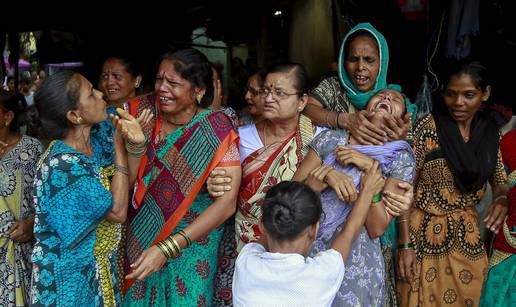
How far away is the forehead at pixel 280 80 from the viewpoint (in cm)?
272

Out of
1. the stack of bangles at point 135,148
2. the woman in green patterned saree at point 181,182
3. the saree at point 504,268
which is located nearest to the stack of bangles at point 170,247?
the woman in green patterned saree at point 181,182

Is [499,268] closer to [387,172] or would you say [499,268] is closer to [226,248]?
[387,172]

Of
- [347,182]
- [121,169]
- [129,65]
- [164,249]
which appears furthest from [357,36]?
[164,249]

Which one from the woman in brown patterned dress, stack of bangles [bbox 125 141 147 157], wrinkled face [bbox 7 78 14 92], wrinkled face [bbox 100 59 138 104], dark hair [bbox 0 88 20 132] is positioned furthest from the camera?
wrinkled face [bbox 7 78 14 92]

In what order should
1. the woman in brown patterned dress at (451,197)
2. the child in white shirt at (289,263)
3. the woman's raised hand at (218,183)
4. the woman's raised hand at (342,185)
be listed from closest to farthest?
the child in white shirt at (289,263)
the woman's raised hand at (342,185)
the woman's raised hand at (218,183)
the woman in brown patterned dress at (451,197)

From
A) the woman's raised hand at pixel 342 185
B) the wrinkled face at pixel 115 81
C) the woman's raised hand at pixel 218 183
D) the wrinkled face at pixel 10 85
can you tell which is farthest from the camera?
the wrinkled face at pixel 10 85

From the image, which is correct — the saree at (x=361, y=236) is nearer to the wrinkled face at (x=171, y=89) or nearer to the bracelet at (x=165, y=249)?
the bracelet at (x=165, y=249)

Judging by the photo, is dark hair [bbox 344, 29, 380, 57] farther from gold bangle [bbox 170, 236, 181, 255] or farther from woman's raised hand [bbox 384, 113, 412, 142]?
gold bangle [bbox 170, 236, 181, 255]

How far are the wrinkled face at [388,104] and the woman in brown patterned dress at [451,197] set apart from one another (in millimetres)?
668

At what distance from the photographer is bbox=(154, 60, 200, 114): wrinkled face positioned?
2678mm

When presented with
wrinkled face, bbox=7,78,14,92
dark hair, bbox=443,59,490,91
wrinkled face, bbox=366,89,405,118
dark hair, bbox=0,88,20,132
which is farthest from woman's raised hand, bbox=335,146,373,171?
wrinkled face, bbox=7,78,14,92

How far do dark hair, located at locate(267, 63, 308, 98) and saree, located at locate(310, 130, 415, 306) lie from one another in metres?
0.49

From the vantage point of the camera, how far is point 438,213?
3.14 metres

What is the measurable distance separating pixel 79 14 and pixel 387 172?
5.61m
